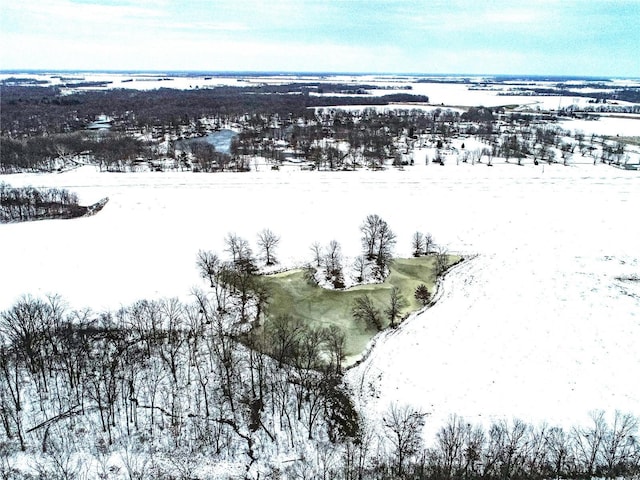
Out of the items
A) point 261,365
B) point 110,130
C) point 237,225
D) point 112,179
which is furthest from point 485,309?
point 110,130

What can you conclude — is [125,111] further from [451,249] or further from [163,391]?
[163,391]

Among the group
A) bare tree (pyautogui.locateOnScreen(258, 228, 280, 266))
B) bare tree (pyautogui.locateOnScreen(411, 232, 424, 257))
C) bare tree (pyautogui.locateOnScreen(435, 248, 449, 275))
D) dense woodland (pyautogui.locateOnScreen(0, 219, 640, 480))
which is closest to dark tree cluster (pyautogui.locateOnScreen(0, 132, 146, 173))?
bare tree (pyautogui.locateOnScreen(258, 228, 280, 266))

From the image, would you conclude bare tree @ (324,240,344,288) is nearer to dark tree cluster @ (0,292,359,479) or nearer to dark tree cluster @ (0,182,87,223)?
dark tree cluster @ (0,292,359,479)

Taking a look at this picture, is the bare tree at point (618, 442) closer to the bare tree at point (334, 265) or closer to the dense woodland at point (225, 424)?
the dense woodland at point (225, 424)

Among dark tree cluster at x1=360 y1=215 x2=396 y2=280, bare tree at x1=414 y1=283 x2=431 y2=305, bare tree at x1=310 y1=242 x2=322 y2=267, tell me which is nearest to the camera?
bare tree at x1=414 y1=283 x2=431 y2=305

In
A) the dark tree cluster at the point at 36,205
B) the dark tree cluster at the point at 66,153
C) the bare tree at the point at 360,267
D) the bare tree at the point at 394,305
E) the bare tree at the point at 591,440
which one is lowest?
the bare tree at the point at 591,440

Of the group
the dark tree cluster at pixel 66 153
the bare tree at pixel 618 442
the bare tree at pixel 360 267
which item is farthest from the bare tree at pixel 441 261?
the dark tree cluster at pixel 66 153

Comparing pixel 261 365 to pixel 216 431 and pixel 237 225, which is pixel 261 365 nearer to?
pixel 216 431
